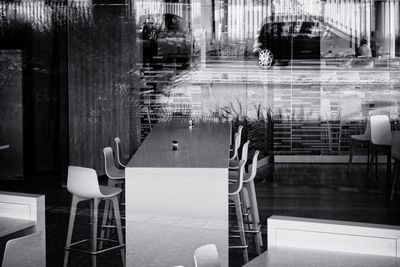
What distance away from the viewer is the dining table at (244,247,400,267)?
3.28m

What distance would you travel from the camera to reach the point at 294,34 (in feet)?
31.4

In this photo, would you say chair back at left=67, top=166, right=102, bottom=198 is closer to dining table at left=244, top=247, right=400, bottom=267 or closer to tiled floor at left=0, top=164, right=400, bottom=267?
tiled floor at left=0, top=164, right=400, bottom=267

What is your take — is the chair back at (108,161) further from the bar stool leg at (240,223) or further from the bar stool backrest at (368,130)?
the bar stool backrest at (368,130)

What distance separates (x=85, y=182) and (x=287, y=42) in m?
4.74

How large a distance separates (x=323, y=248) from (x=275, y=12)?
6434 millimetres

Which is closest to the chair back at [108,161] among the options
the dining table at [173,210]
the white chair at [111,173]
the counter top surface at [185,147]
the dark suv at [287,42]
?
the white chair at [111,173]

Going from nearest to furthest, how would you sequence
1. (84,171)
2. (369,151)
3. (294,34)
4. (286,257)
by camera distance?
1. (286,257)
2. (84,171)
3. (369,151)
4. (294,34)

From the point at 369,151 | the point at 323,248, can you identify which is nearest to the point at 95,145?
the point at 369,151

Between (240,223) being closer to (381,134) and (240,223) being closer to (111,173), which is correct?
(111,173)

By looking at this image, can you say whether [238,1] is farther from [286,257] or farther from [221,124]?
[286,257]

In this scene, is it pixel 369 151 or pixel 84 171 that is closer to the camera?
pixel 84 171

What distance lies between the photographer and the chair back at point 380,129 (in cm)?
895

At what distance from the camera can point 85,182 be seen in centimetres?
561

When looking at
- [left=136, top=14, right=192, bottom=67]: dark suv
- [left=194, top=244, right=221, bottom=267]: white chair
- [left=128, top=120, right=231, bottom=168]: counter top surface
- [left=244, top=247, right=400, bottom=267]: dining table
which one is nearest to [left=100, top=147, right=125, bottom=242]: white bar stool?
[left=128, top=120, right=231, bottom=168]: counter top surface
